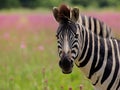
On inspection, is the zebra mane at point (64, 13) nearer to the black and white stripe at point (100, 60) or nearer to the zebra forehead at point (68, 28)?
the zebra forehead at point (68, 28)

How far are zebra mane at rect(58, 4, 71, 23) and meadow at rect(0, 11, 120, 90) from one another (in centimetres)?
158

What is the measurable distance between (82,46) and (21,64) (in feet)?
16.7

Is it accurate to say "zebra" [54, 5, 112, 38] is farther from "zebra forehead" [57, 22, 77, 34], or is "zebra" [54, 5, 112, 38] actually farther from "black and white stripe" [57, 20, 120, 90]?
"zebra forehead" [57, 22, 77, 34]

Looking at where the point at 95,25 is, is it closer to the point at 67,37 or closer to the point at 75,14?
the point at 75,14

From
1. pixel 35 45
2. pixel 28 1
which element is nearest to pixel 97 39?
pixel 35 45

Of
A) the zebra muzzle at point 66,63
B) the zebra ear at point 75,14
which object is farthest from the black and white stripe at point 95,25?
the zebra muzzle at point 66,63

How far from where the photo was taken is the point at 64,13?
3928 millimetres

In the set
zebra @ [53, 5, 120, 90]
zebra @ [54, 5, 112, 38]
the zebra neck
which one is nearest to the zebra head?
zebra @ [53, 5, 120, 90]

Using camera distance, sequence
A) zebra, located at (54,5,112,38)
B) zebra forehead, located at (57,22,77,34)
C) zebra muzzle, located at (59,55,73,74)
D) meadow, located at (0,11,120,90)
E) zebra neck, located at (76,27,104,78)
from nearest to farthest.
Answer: zebra muzzle, located at (59,55,73,74)
zebra forehead, located at (57,22,77,34)
zebra neck, located at (76,27,104,78)
zebra, located at (54,5,112,38)
meadow, located at (0,11,120,90)

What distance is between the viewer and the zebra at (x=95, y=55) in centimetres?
394

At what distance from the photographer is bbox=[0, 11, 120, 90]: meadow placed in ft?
22.3

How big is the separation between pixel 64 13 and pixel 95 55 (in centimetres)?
56

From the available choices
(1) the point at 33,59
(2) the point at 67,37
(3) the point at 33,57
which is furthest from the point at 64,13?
(3) the point at 33,57

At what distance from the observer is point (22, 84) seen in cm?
710
